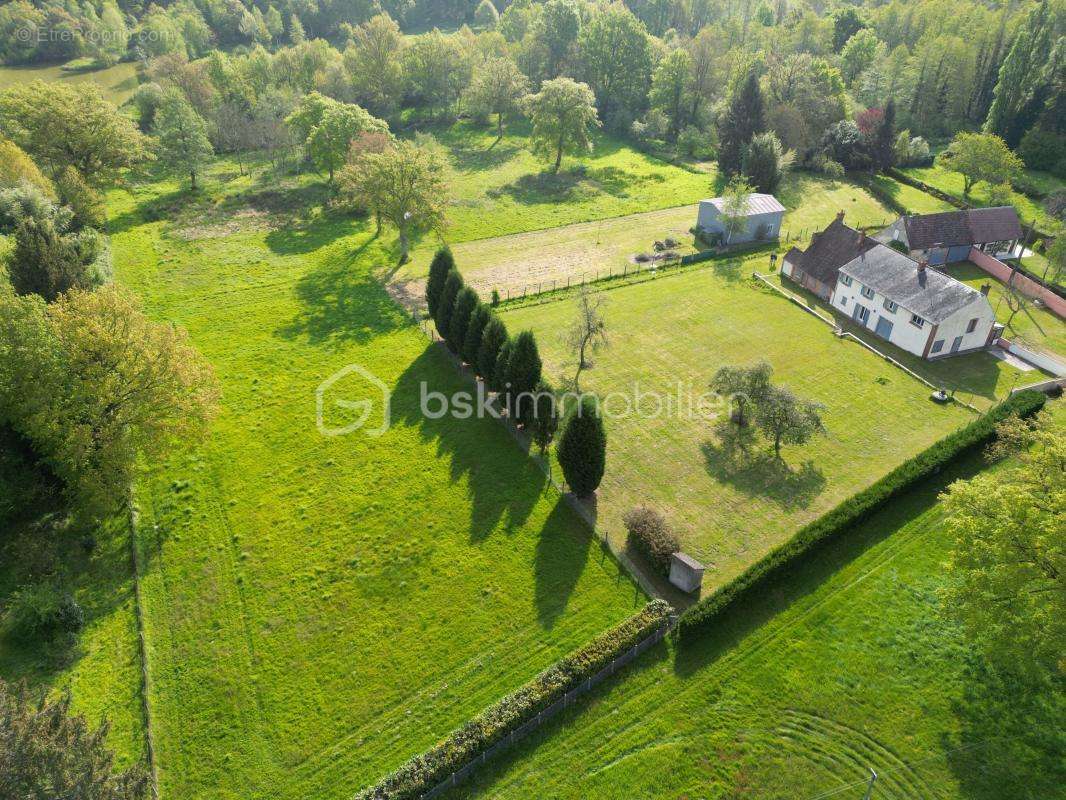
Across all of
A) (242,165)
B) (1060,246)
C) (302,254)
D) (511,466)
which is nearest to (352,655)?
(511,466)

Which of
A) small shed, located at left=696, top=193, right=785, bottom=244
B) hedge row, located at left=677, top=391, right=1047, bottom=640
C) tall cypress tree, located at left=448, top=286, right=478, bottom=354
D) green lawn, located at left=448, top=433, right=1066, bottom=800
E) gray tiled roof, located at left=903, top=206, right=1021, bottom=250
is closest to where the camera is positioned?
green lawn, located at left=448, top=433, right=1066, bottom=800

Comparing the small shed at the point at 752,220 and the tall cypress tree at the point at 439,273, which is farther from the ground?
the tall cypress tree at the point at 439,273

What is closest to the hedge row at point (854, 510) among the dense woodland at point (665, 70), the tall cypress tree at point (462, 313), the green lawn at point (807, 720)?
the green lawn at point (807, 720)

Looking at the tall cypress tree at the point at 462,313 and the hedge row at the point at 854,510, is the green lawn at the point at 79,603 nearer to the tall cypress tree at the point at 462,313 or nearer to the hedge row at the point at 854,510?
the tall cypress tree at the point at 462,313

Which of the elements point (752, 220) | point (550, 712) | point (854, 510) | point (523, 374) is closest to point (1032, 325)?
point (752, 220)

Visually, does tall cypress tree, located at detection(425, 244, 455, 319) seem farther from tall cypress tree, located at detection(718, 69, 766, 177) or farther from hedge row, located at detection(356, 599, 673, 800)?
tall cypress tree, located at detection(718, 69, 766, 177)

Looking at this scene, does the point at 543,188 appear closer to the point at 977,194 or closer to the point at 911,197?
the point at 911,197

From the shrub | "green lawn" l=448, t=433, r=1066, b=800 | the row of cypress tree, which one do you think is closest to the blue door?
"green lawn" l=448, t=433, r=1066, b=800
